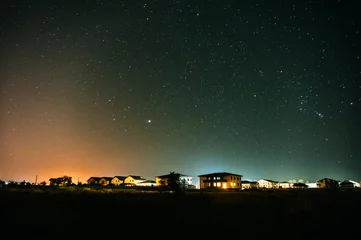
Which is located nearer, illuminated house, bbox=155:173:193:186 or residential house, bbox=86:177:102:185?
illuminated house, bbox=155:173:193:186

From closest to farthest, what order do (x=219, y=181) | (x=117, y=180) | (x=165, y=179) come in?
(x=165, y=179)
(x=219, y=181)
(x=117, y=180)

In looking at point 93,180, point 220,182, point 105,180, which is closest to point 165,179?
point 220,182

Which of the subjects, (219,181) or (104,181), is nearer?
(219,181)

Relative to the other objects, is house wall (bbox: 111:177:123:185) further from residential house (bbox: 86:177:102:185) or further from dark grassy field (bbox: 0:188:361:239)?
dark grassy field (bbox: 0:188:361:239)

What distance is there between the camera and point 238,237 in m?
9.22

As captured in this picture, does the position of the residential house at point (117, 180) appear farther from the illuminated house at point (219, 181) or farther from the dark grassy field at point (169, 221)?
the dark grassy field at point (169, 221)

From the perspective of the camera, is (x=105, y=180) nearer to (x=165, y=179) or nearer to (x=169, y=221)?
(x=165, y=179)

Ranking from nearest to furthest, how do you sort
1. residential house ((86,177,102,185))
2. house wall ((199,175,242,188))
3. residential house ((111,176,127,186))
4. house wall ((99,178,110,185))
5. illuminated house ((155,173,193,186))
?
1. illuminated house ((155,173,193,186))
2. house wall ((199,175,242,188))
3. residential house ((111,176,127,186))
4. house wall ((99,178,110,185))
5. residential house ((86,177,102,185))

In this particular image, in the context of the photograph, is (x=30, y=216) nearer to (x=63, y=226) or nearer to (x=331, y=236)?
(x=63, y=226)

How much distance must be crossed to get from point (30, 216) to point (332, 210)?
15592 millimetres

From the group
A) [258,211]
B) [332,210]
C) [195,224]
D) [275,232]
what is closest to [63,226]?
[195,224]

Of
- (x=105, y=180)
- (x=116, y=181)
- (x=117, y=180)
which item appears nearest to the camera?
(x=117, y=180)

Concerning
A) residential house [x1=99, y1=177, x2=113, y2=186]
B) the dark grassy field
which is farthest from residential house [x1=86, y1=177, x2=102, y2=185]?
the dark grassy field

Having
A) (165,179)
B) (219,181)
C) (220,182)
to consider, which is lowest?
A: (220,182)
